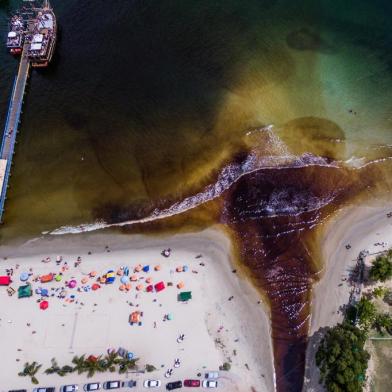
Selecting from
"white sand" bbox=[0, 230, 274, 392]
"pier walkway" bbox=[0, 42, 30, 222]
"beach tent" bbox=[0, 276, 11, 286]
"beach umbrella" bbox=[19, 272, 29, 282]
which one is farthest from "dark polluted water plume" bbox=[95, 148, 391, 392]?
"pier walkway" bbox=[0, 42, 30, 222]

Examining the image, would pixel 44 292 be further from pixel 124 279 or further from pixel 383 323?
pixel 383 323

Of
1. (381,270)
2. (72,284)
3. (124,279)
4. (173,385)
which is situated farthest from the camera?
(72,284)

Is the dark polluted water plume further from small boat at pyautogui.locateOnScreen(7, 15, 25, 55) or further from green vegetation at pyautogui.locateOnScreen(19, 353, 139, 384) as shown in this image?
small boat at pyautogui.locateOnScreen(7, 15, 25, 55)

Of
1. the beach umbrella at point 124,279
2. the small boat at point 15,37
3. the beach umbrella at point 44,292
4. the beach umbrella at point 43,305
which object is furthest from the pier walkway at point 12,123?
the beach umbrella at point 124,279

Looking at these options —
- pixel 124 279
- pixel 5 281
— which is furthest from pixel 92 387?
pixel 5 281

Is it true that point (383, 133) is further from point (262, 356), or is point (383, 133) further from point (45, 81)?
point (45, 81)

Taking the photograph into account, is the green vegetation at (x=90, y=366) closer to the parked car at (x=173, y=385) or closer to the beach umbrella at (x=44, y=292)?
the parked car at (x=173, y=385)
